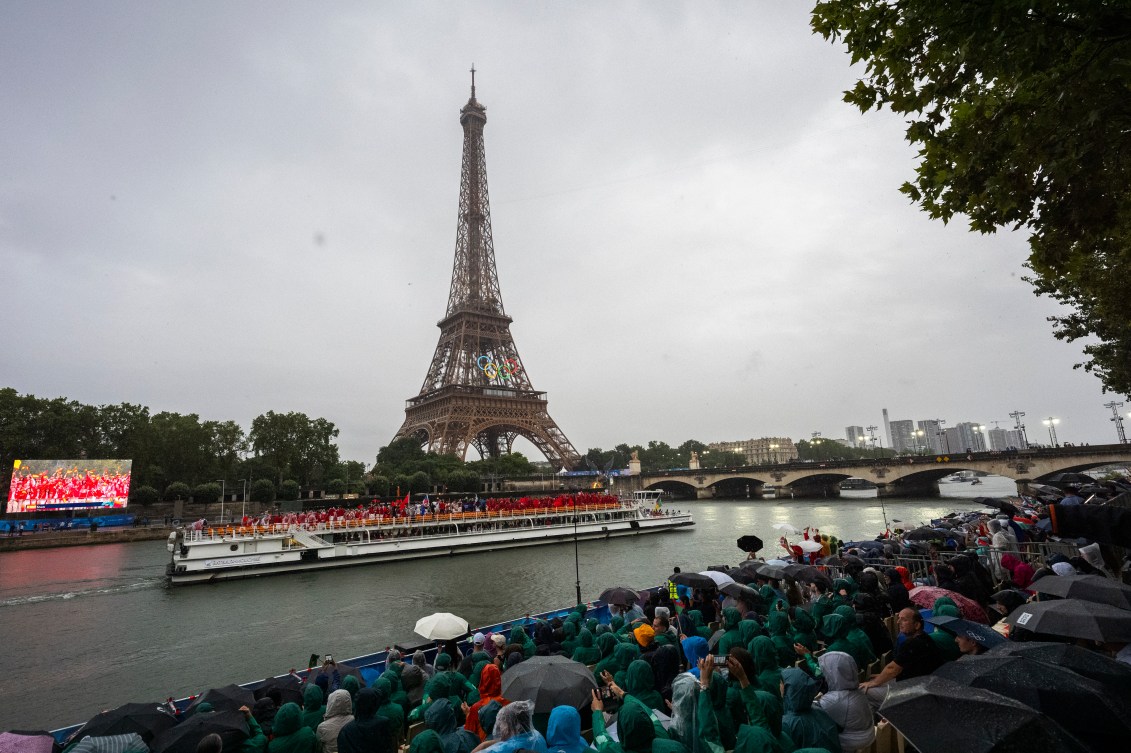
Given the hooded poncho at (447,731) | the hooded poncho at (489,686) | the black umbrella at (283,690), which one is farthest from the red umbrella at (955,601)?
the black umbrella at (283,690)

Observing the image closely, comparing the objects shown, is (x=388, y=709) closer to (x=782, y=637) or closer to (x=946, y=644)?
(x=782, y=637)

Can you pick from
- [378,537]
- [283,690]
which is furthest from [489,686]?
[378,537]

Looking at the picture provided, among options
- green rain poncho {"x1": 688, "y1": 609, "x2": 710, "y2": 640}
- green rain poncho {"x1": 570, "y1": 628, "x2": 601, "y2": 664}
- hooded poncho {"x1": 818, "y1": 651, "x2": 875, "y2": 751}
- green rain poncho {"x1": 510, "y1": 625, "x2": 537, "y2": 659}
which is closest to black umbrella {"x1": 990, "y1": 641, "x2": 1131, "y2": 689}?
hooded poncho {"x1": 818, "y1": 651, "x2": 875, "y2": 751}

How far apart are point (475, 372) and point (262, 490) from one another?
32.3 meters

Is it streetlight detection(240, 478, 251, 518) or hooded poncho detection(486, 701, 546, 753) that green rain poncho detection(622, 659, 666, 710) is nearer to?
hooded poncho detection(486, 701, 546, 753)

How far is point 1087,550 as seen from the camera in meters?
10.9

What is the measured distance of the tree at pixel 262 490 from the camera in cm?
5766

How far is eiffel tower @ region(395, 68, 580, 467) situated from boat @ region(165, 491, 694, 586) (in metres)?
29.8

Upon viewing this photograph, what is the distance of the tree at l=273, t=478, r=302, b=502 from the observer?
59.7 m

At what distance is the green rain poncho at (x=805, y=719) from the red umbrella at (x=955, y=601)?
14.8 ft

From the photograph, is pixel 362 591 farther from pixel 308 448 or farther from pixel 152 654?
pixel 308 448

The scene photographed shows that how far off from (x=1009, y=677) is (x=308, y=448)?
2746 inches

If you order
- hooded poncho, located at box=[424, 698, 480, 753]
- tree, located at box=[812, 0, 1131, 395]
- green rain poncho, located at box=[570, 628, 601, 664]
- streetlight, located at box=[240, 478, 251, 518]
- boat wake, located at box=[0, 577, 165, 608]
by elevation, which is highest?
tree, located at box=[812, 0, 1131, 395]

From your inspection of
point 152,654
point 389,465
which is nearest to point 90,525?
point 389,465
